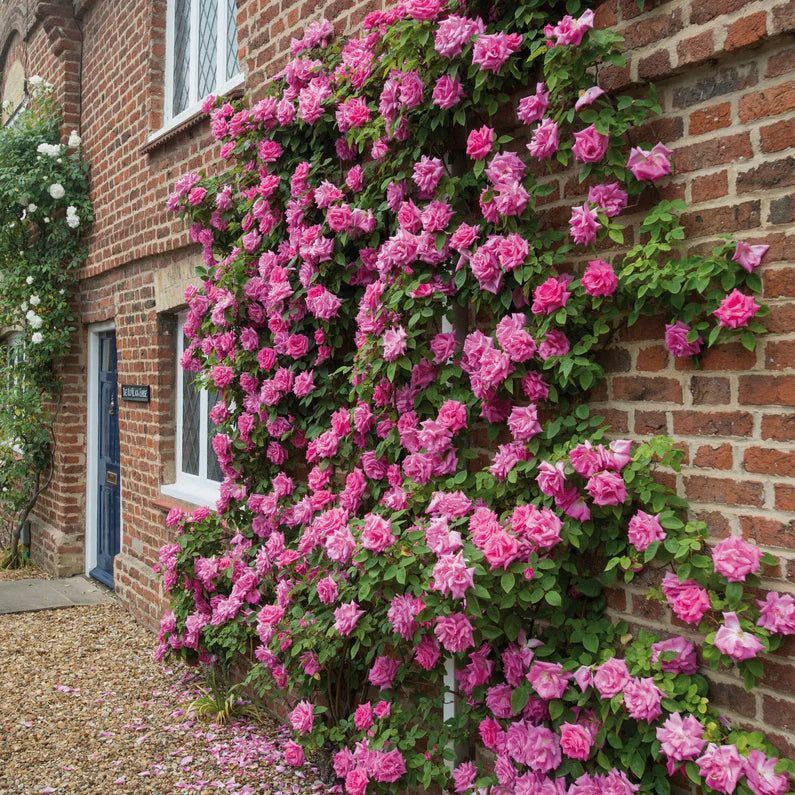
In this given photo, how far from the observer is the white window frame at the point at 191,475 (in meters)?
5.95

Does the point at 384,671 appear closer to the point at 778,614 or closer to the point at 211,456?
the point at 778,614

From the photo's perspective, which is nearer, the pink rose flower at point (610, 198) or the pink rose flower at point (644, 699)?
the pink rose flower at point (644, 699)

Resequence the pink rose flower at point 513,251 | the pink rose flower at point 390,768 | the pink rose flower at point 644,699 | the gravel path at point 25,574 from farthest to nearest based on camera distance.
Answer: the gravel path at point 25,574 < the pink rose flower at point 390,768 < the pink rose flower at point 513,251 < the pink rose flower at point 644,699

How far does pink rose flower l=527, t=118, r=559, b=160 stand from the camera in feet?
8.57

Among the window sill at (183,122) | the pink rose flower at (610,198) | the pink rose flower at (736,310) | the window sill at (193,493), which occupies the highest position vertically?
the window sill at (183,122)

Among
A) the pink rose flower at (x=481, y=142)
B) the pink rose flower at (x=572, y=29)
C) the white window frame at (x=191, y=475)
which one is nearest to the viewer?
the pink rose flower at (x=572, y=29)

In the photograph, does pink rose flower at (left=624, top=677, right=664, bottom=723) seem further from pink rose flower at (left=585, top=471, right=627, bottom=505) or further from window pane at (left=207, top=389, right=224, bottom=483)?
window pane at (left=207, top=389, right=224, bottom=483)

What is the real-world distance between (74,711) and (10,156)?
6084mm

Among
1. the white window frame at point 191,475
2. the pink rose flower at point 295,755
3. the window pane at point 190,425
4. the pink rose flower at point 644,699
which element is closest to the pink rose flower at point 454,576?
the pink rose flower at point 644,699

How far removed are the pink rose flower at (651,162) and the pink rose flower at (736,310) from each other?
46 cm

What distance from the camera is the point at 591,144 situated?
252cm

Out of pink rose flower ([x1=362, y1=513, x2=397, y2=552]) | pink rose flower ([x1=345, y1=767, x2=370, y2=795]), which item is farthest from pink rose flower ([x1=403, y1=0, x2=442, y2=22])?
pink rose flower ([x1=345, y1=767, x2=370, y2=795])

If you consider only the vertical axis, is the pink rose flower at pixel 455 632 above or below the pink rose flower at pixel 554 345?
below

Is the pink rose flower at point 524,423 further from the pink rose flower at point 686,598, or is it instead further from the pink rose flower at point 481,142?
the pink rose flower at point 481,142
